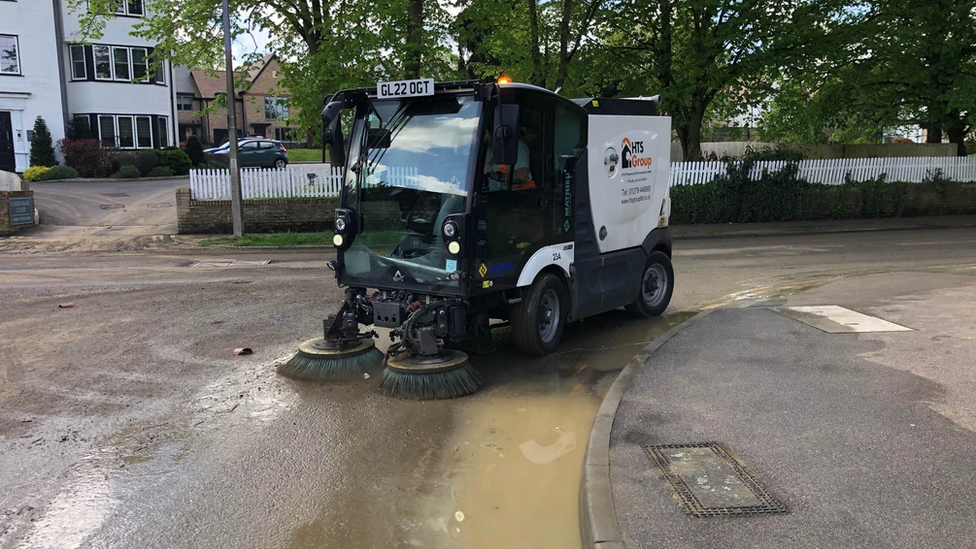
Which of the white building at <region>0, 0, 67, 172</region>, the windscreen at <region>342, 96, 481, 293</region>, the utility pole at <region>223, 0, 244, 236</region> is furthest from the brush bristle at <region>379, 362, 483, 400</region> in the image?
the white building at <region>0, 0, 67, 172</region>

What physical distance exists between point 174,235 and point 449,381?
46.3 ft

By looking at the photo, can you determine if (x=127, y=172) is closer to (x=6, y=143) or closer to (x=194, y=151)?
(x=194, y=151)

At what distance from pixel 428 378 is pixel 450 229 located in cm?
136

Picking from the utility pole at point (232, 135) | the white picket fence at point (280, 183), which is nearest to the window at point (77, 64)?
the white picket fence at point (280, 183)

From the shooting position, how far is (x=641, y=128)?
9.20 meters

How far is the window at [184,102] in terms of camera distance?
54156 mm

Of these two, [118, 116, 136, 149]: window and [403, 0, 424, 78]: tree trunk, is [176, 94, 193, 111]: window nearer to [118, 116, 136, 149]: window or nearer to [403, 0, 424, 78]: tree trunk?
[118, 116, 136, 149]: window

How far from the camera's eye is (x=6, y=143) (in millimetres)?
32031

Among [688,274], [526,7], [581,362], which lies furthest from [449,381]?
[526,7]

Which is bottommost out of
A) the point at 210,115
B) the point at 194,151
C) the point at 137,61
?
the point at 194,151

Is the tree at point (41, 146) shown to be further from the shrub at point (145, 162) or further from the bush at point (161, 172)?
the bush at point (161, 172)

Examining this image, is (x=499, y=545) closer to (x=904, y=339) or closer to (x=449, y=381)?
(x=449, y=381)

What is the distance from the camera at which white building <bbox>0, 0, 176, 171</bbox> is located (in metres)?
31.9

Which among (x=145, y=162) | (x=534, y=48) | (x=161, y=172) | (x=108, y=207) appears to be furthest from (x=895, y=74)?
(x=145, y=162)
